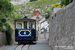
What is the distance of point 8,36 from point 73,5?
1273 cm

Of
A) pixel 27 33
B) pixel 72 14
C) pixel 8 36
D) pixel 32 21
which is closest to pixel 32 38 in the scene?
pixel 27 33

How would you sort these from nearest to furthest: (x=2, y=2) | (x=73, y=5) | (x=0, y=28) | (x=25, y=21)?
A: (x=73, y=5), (x=2, y=2), (x=0, y=28), (x=25, y=21)

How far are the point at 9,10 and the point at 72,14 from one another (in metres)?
6.80

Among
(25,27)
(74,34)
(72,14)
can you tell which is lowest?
(25,27)

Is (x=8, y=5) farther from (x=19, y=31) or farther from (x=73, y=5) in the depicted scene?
(x=73, y=5)

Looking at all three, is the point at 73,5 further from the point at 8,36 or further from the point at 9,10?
the point at 8,36

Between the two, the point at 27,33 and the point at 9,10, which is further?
the point at 27,33

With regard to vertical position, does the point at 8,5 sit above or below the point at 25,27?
above

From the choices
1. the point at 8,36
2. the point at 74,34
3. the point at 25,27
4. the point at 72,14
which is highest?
the point at 72,14

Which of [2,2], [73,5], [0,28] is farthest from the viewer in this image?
[0,28]

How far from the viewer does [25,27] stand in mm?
16531

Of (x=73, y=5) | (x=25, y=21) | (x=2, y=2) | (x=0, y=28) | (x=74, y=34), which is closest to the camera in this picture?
(x=74, y=34)

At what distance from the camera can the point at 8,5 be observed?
469 inches

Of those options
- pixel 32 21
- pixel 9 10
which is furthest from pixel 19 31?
pixel 9 10
